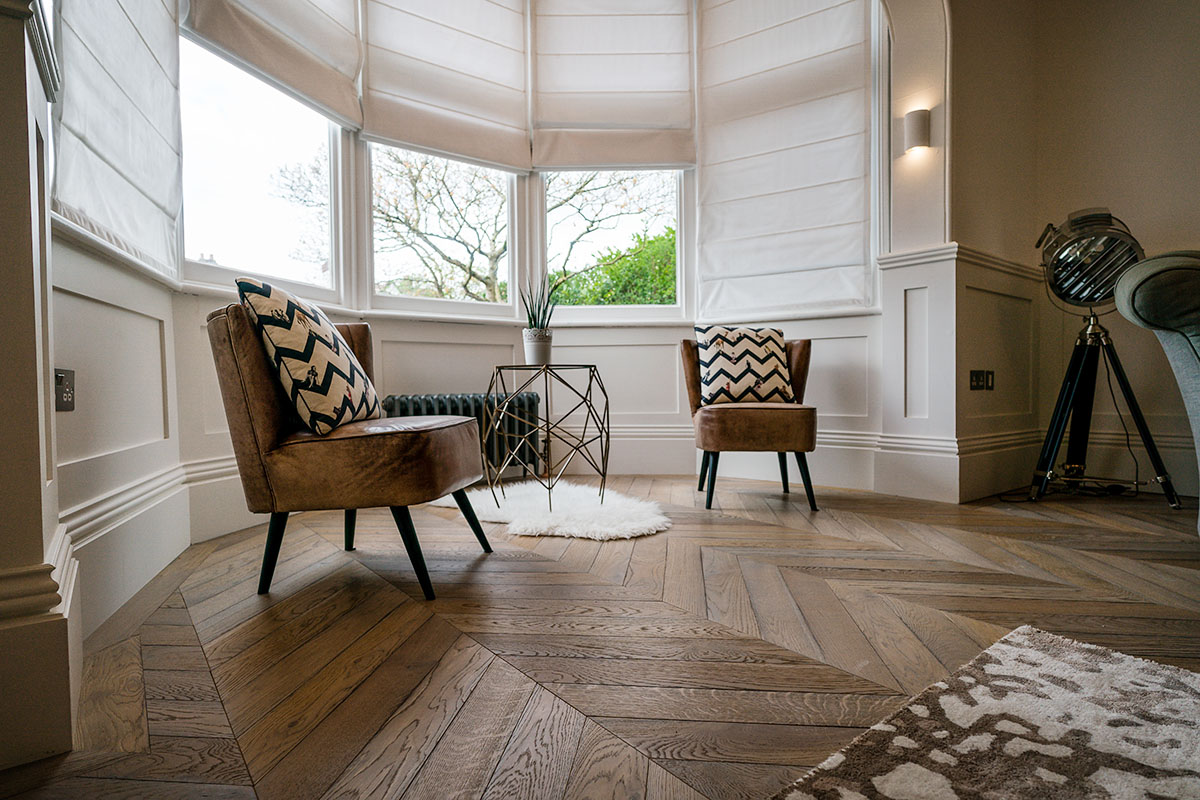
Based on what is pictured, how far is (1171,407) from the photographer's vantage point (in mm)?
2795

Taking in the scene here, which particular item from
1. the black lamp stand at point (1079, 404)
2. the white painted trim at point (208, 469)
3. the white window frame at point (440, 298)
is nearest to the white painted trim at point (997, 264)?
the black lamp stand at point (1079, 404)

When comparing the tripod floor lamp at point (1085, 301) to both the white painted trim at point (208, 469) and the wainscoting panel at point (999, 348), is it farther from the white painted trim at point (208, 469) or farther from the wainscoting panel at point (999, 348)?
the white painted trim at point (208, 469)

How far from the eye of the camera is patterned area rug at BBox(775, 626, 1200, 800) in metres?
0.73

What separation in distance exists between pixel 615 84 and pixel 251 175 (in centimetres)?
200

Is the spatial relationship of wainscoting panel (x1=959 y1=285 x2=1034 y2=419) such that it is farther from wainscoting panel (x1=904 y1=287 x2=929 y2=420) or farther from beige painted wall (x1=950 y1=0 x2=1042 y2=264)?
beige painted wall (x1=950 y1=0 x2=1042 y2=264)

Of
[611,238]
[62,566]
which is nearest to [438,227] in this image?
[611,238]

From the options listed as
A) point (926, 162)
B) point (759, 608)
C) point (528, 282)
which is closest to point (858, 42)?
point (926, 162)

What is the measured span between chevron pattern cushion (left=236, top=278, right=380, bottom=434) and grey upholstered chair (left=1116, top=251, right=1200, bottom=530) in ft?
6.71

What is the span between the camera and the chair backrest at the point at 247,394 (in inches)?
55.6

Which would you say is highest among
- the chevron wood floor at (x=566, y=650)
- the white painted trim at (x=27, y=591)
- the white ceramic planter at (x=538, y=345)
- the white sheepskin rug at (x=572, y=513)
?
the white ceramic planter at (x=538, y=345)

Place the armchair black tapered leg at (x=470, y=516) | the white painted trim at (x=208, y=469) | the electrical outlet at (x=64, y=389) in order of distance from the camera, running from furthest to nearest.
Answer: the white painted trim at (x=208, y=469)
the armchair black tapered leg at (x=470, y=516)
the electrical outlet at (x=64, y=389)

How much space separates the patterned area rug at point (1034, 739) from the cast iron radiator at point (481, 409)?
193cm

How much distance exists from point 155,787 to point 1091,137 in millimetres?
4158

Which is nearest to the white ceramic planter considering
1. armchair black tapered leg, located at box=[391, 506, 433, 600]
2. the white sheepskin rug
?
the white sheepskin rug
